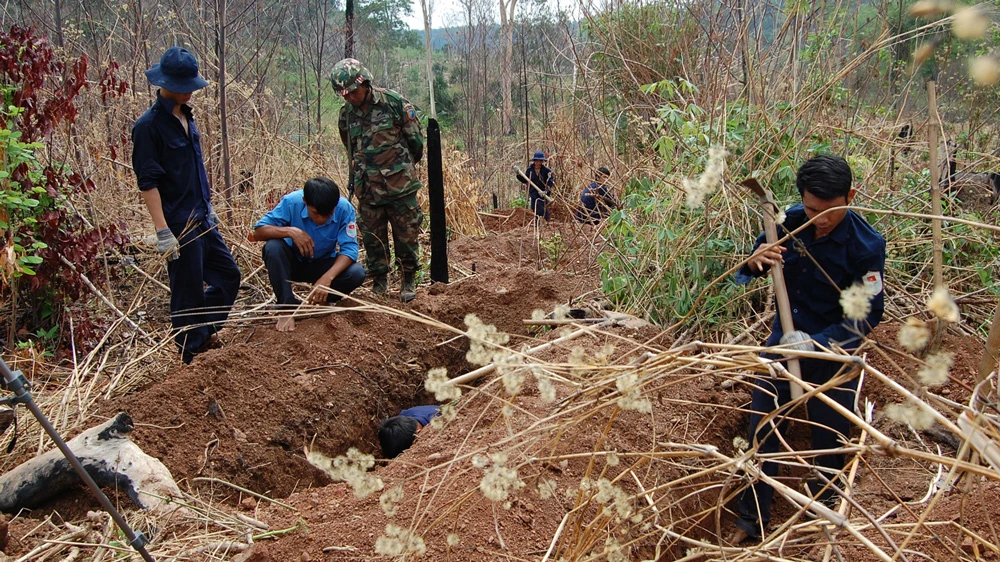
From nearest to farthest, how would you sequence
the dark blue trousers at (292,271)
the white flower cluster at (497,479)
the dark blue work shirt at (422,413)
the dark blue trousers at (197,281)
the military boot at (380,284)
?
the white flower cluster at (497,479), the dark blue work shirt at (422,413), the dark blue trousers at (197,281), the dark blue trousers at (292,271), the military boot at (380,284)

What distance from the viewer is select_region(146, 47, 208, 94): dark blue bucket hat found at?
12.3ft

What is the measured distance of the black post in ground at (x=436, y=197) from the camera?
199 inches

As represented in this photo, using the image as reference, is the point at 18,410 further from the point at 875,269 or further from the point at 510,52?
the point at 510,52

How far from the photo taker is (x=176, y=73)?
377 centimetres

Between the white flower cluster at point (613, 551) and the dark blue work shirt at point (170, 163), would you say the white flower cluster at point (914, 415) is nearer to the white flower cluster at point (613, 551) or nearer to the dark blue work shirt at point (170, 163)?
the white flower cluster at point (613, 551)

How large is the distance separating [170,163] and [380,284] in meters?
1.89

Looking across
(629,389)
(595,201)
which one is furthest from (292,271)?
(629,389)

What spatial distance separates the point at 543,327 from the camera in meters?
4.59

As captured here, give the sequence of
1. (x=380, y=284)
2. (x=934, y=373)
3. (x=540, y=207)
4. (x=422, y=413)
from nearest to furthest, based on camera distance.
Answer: (x=934, y=373) < (x=422, y=413) < (x=380, y=284) < (x=540, y=207)

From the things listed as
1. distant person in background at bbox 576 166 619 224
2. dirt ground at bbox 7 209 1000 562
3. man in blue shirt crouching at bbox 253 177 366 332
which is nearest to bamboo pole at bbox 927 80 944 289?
dirt ground at bbox 7 209 1000 562

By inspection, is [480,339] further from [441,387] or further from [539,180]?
[539,180]

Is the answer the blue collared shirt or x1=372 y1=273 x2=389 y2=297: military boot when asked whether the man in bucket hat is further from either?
x1=372 y1=273 x2=389 y2=297: military boot

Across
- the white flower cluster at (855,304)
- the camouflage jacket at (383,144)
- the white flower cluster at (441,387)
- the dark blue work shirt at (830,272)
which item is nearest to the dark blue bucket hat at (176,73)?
the camouflage jacket at (383,144)

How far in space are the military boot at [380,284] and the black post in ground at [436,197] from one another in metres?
0.43
